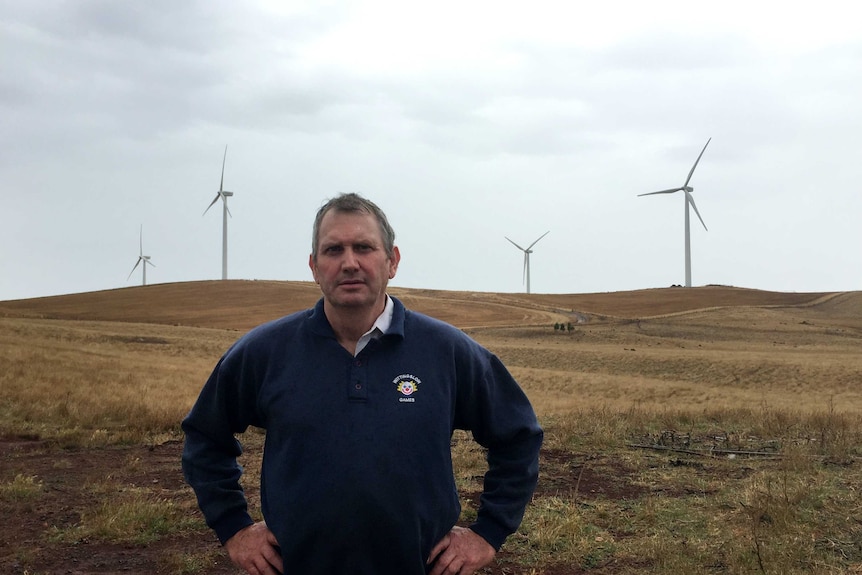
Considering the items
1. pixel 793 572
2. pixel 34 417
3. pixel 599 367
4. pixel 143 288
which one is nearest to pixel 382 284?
pixel 793 572

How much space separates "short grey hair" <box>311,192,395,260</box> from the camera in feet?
9.12

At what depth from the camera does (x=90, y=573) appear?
18.4 feet

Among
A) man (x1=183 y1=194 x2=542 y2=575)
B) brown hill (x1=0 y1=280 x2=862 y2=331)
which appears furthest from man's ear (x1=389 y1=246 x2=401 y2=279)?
brown hill (x1=0 y1=280 x2=862 y2=331)

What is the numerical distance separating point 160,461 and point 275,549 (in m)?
7.93

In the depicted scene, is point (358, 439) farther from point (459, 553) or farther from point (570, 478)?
point (570, 478)

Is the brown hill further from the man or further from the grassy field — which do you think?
the man

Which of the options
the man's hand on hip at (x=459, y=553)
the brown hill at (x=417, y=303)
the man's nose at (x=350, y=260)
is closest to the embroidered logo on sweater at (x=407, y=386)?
the man's nose at (x=350, y=260)

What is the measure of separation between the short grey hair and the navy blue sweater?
260mm

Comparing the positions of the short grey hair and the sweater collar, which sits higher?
the short grey hair

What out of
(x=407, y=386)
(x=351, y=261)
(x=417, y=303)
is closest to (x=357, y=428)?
(x=407, y=386)

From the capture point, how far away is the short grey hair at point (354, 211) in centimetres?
278

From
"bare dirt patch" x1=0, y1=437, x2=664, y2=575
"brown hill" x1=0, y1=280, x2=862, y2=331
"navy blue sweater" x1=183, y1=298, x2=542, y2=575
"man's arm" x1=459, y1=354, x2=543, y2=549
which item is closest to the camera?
"navy blue sweater" x1=183, y1=298, x2=542, y2=575

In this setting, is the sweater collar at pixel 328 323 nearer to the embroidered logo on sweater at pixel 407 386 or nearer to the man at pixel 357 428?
the man at pixel 357 428

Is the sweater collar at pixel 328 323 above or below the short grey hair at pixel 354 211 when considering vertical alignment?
below
